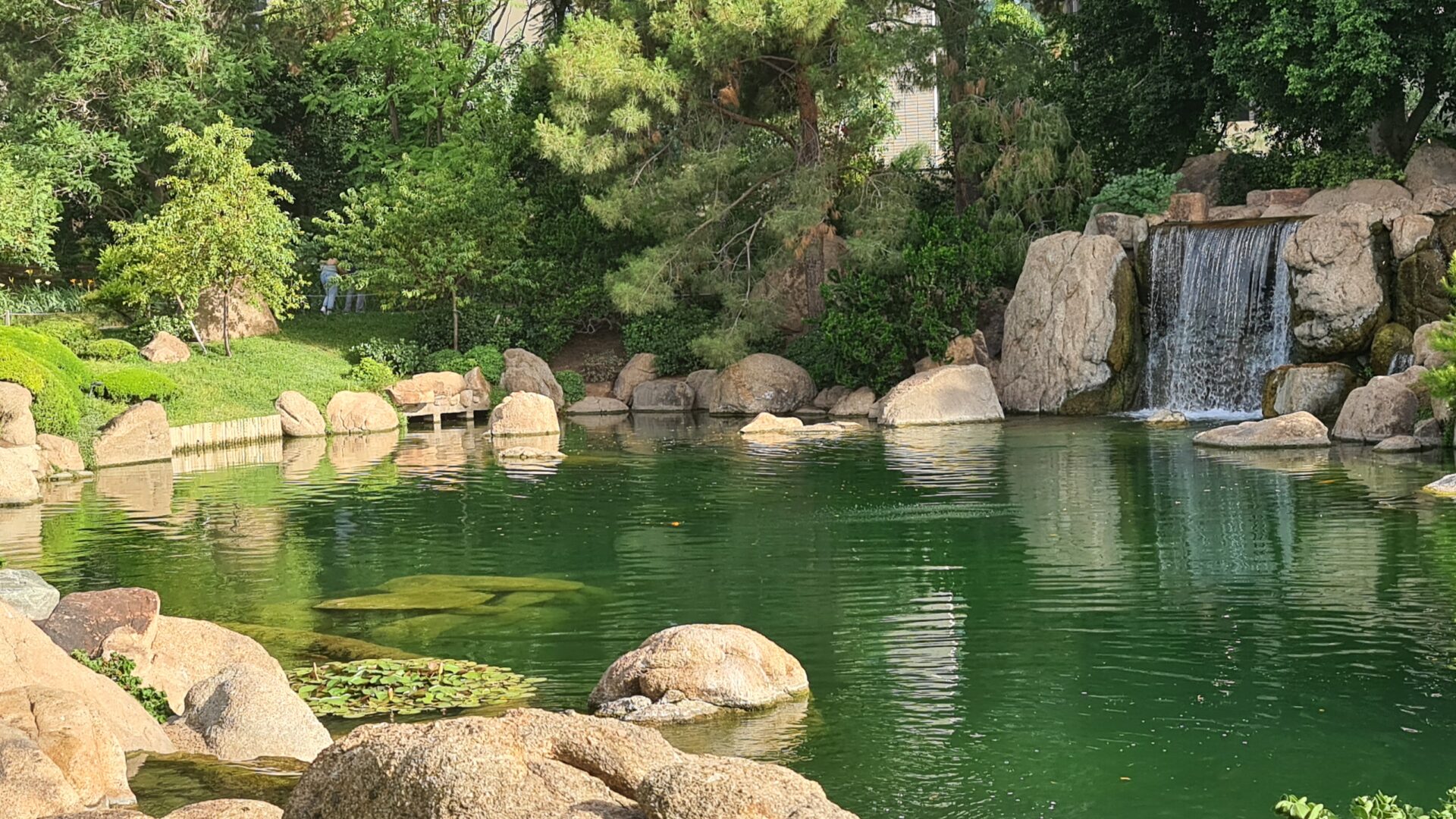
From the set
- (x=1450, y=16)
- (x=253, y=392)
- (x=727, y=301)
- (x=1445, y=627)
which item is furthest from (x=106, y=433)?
(x=1450, y=16)

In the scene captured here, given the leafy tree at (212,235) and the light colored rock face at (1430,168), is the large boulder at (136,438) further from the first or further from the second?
the light colored rock face at (1430,168)

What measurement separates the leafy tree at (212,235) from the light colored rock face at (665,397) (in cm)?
852

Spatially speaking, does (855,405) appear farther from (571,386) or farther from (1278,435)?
(1278,435)

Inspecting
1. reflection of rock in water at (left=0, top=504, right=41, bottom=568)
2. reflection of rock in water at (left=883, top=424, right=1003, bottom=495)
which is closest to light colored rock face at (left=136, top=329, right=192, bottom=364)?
reflection of rock in water at (left=0, top=504, right=41, bottom=568)

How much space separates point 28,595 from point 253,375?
74.3ft

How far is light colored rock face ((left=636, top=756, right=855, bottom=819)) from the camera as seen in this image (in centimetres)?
518

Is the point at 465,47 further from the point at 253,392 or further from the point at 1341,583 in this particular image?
the point at 1341,583

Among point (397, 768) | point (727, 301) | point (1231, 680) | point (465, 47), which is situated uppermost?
point (465, 47)

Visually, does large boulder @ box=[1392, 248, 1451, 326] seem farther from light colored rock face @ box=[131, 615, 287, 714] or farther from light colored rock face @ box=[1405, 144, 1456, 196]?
light colored rock face @ box=[131, 615, 287, 714]

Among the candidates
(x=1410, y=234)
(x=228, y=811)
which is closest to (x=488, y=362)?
(x=1410, y=234)

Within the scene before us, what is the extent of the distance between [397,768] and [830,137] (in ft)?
107

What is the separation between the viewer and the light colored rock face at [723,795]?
17.0ft

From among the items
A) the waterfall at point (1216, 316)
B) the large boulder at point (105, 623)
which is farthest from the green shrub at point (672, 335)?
the large boulder at point (105, 623)

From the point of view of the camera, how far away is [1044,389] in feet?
104
